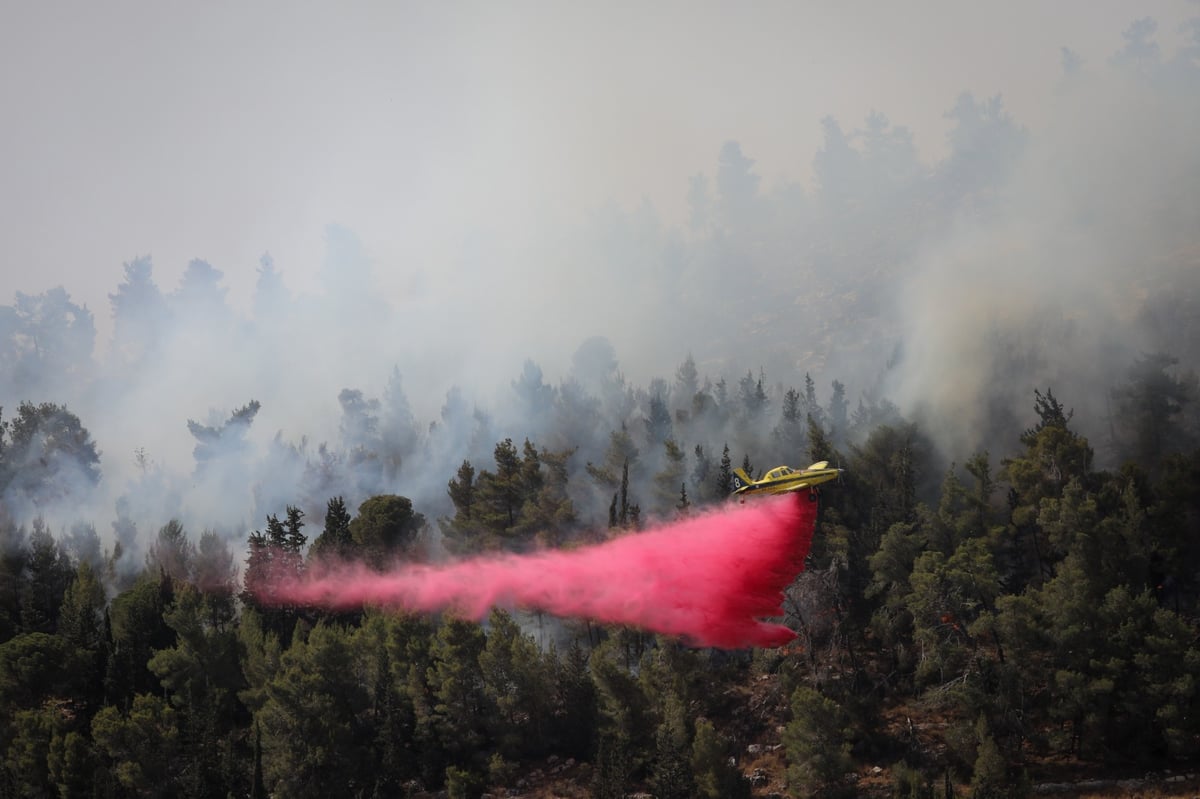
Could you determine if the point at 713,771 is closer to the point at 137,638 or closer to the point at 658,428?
the point at 137,638

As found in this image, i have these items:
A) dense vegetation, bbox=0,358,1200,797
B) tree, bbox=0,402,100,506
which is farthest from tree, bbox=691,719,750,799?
tree, bbox=0,402,100,506

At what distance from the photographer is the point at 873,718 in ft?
295

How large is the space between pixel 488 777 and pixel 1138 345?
13773 cm

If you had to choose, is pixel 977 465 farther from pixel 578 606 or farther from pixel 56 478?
pixel 56 478

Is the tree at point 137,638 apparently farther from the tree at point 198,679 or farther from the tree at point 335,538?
the tree at point 335,538

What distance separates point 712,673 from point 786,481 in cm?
2974

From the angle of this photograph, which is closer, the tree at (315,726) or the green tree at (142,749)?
the tree at (315,726)

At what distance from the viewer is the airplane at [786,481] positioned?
262ft

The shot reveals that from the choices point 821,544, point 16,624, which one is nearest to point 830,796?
point 821,544

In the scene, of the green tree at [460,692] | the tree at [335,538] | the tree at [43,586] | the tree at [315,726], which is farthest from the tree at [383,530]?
the tree at [43,586]

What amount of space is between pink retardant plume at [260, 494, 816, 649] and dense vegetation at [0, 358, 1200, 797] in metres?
3.65

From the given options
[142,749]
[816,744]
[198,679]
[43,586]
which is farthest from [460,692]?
[43,586]

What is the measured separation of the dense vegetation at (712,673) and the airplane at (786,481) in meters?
17.3

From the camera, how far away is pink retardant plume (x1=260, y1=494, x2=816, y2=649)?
88875mm
